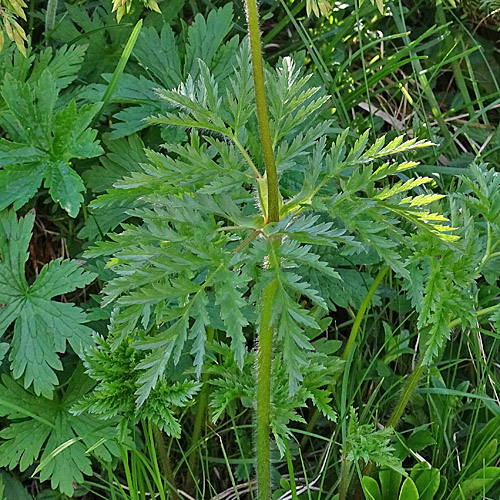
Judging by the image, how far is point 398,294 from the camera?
83.9 inches

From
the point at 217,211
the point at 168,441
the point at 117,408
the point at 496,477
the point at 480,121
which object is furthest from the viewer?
the point at 480,121

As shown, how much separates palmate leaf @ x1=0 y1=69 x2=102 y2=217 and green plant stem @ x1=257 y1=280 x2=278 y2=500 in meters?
0.80

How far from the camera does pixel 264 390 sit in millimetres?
1534

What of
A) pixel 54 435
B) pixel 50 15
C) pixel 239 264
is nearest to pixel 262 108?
pixel 239 264

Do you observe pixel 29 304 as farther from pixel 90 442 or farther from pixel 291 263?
pixel 291 263

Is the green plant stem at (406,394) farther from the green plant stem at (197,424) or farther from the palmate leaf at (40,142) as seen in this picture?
the palmate leaf at (40,142)

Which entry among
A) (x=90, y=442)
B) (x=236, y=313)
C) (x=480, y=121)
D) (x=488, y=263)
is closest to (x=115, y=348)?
(x=236, y=313)

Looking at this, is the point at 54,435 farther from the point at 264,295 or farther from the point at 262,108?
the point at 262,108

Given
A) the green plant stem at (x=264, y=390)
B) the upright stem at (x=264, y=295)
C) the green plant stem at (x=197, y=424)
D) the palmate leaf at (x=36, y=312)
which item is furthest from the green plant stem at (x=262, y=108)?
the palmate leaf at (x=36, y=312)

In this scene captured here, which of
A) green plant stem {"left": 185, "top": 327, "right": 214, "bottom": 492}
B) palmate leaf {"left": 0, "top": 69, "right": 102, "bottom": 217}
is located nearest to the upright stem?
green plant stem {"left": 185, "top": 327, "right": 214, "bottom": 492}

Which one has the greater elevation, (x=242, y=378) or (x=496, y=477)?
(x=242, y=378)

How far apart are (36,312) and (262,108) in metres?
1.01

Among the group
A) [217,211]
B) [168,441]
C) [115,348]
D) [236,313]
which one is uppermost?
[217,211]

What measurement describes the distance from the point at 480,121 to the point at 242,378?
5.51 feet
